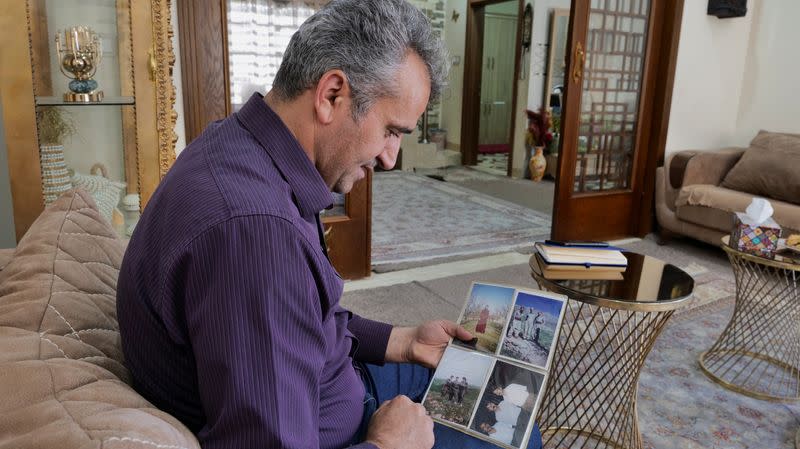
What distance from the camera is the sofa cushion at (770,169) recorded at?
11.2ft

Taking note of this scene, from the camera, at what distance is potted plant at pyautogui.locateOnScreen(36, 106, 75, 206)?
5.94 feet

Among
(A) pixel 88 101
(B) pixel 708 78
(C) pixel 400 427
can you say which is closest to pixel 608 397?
(C) pixel 400 427

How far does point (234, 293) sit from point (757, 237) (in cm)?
210

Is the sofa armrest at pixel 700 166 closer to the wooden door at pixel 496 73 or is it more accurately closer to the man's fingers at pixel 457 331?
the man's fingers at pixel 457 331

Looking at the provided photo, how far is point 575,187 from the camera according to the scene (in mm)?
3969

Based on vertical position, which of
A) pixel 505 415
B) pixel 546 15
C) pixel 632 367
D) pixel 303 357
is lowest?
pixel 632 367

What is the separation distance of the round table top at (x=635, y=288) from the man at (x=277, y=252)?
78 cm

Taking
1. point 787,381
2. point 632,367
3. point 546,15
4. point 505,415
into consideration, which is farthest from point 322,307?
point 546,15

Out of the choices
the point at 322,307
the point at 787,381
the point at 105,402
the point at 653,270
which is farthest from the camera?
the point at 787,381

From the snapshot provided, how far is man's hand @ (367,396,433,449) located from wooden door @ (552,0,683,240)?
9.91ft

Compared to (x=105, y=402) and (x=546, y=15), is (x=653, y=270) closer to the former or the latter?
(x=105, y=402)

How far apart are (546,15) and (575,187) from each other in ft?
10.9

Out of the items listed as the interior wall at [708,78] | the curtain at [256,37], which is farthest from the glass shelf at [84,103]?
the interior wall at [708,78]

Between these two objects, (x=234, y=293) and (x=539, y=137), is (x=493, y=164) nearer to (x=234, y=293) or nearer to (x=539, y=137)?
(x=539, y=137)
